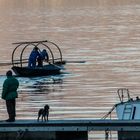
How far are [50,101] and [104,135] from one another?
15.7 m

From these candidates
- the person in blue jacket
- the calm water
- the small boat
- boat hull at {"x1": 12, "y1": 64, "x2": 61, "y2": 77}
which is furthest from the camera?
boat hull at {"x1": 12, "y1": 64, "x2": 61, "y2": 77}

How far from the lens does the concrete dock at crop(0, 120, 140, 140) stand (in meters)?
30.7

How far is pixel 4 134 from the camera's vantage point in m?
31.5

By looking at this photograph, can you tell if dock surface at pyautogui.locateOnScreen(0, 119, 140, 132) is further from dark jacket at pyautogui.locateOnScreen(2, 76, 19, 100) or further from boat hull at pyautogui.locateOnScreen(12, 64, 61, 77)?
boat hull at pyautogui.locateOnScreen(12, 64, 61, 77)

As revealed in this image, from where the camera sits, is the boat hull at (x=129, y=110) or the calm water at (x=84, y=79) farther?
the calm water at (x=84, y=79)

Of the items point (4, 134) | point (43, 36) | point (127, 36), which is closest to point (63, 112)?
point (4, 134)

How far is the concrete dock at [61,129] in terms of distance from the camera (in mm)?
30672

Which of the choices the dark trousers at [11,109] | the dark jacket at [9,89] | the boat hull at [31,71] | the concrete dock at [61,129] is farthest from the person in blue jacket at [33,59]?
the concrete dock at [61,129]

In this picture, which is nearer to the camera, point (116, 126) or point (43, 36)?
point (116, 126)

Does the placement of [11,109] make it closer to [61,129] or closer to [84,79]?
[61,129]

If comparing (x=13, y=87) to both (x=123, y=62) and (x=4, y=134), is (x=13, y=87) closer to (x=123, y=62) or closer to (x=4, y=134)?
(x=4, y=134)

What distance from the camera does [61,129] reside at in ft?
101

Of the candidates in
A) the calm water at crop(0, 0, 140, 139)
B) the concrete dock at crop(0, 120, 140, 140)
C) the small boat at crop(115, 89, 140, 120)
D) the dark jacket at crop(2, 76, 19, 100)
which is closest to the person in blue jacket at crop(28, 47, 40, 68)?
the calm water at crop(0, 0, 140, 139)

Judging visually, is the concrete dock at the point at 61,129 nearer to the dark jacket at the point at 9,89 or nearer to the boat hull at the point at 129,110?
the dark jacket at the point at 9,89
